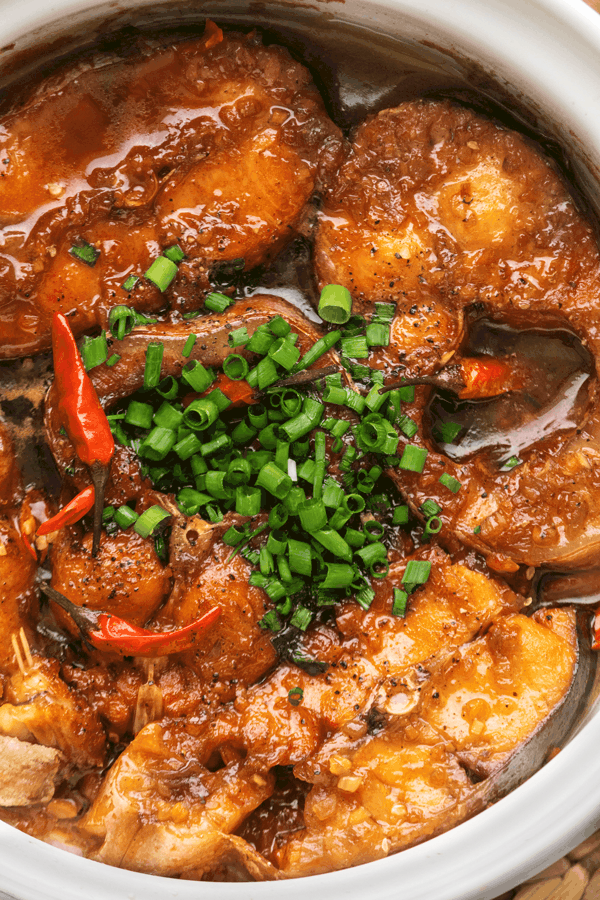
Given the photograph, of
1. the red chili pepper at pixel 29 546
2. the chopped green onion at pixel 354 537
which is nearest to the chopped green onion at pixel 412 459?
the chopped green onion at pixel 354 537

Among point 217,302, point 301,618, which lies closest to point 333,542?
point 301,618

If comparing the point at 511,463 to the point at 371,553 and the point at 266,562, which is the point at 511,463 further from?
the point at 266,562

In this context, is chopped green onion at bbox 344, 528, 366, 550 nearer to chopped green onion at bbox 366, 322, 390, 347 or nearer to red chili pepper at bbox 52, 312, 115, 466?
chopped green onion at bbox 366, 322, 390, 347

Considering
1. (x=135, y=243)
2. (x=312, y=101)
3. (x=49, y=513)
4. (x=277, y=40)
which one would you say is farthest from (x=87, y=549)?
(x=277, y=40)

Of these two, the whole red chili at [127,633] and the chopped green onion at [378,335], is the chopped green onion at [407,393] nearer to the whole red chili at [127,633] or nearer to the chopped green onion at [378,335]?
the chopped green onion at [378,335]

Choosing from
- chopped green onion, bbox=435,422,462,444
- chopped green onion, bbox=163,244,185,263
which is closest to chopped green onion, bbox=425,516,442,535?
chopped green onion, bbox=435,422,462,444

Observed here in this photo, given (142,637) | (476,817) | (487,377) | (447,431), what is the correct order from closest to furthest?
(476,817) → (142,637) → (487,377) → (447,431)

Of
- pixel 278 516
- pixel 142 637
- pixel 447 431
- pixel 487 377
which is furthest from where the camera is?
pixel 447 431
